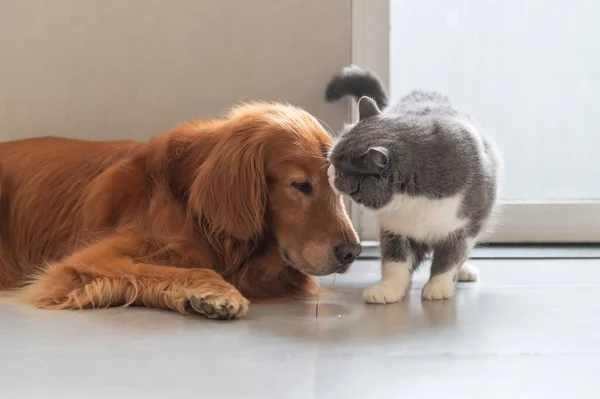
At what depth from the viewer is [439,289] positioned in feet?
6.04

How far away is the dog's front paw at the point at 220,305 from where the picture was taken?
1606 mm

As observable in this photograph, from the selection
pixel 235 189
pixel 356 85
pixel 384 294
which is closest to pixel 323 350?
pixel 384 294

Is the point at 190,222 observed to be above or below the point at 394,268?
above

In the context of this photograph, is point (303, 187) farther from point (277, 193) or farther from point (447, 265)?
point (447, 265)

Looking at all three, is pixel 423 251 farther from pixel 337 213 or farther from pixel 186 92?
pixel 186 92

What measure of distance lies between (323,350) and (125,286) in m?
0.59

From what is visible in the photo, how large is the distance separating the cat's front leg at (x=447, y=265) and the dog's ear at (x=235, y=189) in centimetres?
48

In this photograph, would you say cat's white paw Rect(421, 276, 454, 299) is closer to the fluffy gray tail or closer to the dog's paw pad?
the dog's paw pad

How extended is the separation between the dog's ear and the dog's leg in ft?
0.51

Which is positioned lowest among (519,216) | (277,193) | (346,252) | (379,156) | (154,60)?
(519,216)

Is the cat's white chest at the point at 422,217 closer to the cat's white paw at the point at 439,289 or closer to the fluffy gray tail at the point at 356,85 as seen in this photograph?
the cat's white paw at the point at 439,289

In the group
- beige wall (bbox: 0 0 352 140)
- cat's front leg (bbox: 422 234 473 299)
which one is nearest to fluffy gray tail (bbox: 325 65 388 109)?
beige wall (bbox: 0 0 352 140)

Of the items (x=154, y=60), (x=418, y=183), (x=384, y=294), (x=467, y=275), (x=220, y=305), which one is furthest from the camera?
(x=154, y=60)

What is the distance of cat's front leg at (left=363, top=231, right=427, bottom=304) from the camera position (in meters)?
1.82
